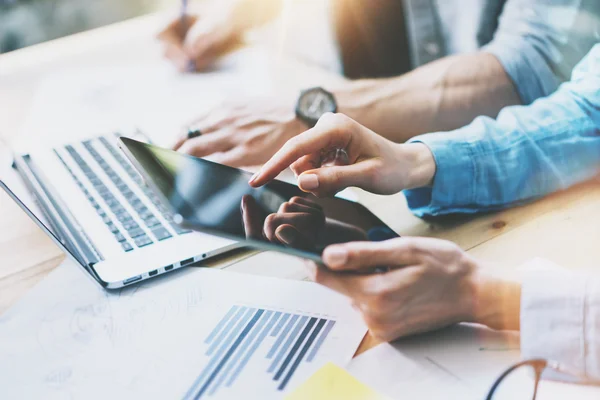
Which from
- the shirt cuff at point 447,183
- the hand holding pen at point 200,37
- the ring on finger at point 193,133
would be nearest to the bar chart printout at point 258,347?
the shirt cuff at point 447,183

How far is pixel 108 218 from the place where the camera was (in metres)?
0.71

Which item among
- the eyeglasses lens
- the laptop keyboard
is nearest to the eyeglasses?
the eyeglasses lens

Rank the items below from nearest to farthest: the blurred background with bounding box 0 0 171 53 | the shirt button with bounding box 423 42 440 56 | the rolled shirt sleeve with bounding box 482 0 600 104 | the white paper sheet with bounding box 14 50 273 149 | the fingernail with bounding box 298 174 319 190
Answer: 1. the fingernail with bounding box 298 174 319 190
2. the rolled shirt sleeve with bounding box 482 0 600 104
3. the white paper sheet with bounding box 14 50 273 149
4. the shirt button with bounding box 423 42 440 56
5. the blurred background with bounding box 0 0 171 53

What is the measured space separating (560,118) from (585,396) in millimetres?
396

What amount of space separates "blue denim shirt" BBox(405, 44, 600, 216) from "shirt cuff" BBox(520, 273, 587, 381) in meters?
0.20

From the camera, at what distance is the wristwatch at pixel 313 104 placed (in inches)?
35.0

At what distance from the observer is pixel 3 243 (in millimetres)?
754

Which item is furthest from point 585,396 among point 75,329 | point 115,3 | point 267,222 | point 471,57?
point 115,3

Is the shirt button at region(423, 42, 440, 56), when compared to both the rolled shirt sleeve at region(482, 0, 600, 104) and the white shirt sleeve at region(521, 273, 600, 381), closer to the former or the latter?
the rolled shirt sleeve at region(482, 0, 600, 104)

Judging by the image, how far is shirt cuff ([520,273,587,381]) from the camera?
0.50 metres

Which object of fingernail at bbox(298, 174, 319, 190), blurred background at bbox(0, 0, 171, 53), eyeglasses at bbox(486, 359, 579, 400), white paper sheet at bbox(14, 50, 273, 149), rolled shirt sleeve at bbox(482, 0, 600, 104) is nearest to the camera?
eyeglasses at bbox(486, 359, 579, 400)

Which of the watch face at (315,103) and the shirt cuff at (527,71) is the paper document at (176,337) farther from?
the shirt cuff at (527,71)

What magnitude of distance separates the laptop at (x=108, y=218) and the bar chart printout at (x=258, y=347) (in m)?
0.11

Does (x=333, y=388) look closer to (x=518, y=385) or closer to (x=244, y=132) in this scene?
(x=518, y=385)
